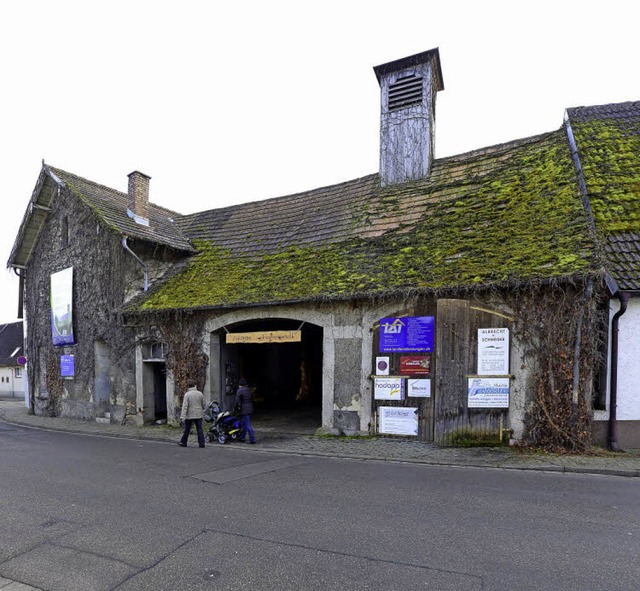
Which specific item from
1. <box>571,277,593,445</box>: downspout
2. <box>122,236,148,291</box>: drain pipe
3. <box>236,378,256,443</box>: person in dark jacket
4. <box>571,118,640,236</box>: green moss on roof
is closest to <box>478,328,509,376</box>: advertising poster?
<box>571,277,593,445</box>: downspout

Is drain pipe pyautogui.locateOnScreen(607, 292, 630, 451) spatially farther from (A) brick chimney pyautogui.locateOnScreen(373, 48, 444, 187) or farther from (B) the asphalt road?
(A) brick chimney pyautogui.locateOnScreen(373, 48, 444, 187)

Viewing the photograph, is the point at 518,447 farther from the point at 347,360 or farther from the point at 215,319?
the point at 215,319

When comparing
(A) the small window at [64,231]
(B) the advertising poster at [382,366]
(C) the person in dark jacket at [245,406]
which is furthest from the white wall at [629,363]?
(A) the small window at [64,231]

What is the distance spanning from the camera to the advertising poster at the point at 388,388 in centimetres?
1017

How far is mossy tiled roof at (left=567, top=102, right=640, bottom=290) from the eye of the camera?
346 inches

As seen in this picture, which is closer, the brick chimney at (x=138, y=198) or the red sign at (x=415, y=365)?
the red sign at (x=415, y=365)

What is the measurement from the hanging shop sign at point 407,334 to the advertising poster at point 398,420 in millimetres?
1341

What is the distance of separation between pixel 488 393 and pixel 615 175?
5.94m

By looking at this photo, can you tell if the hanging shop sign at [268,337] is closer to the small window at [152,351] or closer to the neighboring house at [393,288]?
the neighboring house at [393,288]

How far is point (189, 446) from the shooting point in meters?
10.5

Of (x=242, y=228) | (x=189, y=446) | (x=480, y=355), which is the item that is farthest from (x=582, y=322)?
(x=242, y=228)

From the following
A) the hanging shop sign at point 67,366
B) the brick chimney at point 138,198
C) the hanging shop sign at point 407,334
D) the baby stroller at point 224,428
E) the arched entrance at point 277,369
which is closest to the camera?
the hanging shop sign at point 407,334

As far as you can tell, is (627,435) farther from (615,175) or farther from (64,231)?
(64,231)

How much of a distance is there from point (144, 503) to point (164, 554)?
6.03 feet
